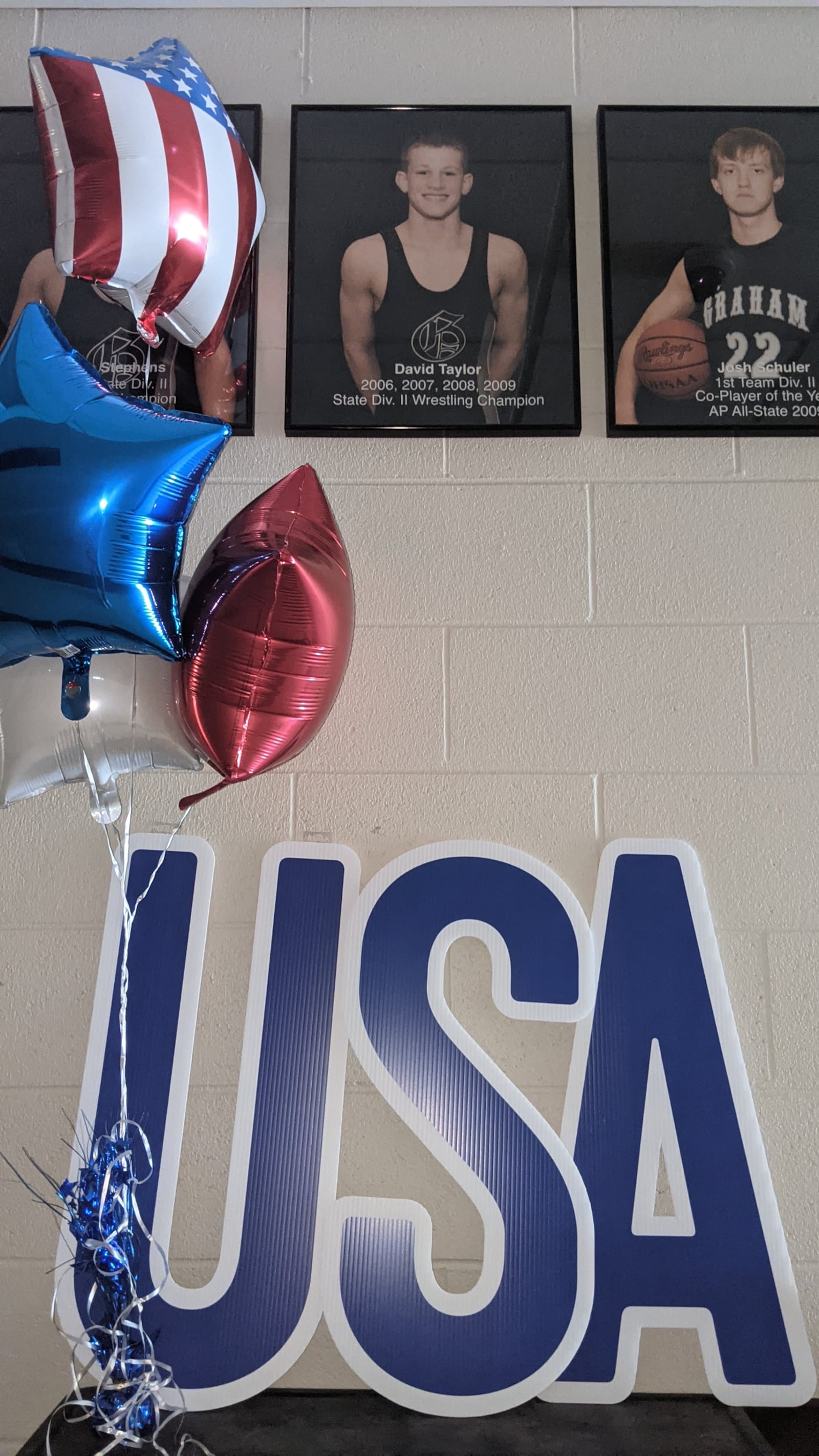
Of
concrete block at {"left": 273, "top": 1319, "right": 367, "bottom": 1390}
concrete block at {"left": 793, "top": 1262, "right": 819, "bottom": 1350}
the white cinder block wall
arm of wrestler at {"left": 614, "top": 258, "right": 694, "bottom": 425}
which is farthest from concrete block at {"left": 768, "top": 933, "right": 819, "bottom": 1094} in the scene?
arm of wrestler at {"left": 614, "top": 258, "right": 694, "bottom": 425}

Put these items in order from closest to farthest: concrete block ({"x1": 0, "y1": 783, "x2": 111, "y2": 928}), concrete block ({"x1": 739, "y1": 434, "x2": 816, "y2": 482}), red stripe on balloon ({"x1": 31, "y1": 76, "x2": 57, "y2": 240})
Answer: red stripe on balloon ({"x1": 31, "y1": 76, "x2": 57, "y2": 240}) < concrete block ({"x1": 0, "y1": 783, "x2": 111, "y2": 928}) < concrete block ({"x1": 739, "y1": 434, "x2": 816, "y2": 482})

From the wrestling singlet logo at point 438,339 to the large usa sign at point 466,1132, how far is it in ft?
2.17

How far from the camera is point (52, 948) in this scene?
1.29 meters

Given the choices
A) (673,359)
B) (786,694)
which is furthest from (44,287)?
(786,694)

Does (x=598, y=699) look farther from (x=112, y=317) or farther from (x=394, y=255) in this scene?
(x=112, y=317)

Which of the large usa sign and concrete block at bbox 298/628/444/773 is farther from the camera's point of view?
concrete block at bbox 298/628/444/773

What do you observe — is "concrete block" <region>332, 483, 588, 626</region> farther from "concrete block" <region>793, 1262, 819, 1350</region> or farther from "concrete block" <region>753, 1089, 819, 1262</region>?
"concrete block" <region>793, 1262, 819, 1350</region>

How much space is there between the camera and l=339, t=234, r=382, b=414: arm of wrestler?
4.55ft

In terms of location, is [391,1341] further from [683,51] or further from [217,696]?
[683,51]

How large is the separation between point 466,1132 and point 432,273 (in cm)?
112

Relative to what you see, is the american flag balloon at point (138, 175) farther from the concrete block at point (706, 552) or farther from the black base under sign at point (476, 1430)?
the black base under sign at point (476, 1430)

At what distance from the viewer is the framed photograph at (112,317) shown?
4.53 feet

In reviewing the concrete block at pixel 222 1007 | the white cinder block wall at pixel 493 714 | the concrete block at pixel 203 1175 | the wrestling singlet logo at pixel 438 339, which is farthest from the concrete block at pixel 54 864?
the wrestling singlet logo at pixel 438 339

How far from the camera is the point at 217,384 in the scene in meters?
1.38
